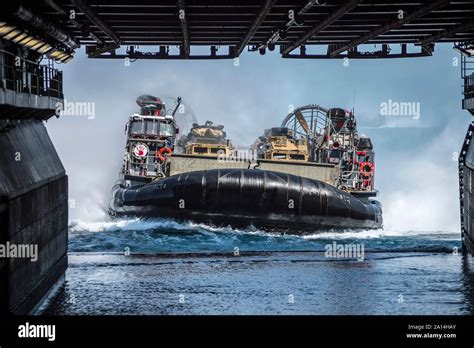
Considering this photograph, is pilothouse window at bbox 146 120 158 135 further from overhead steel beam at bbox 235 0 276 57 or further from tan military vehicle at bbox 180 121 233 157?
overhead steel beam at bbox 235 0 276 57

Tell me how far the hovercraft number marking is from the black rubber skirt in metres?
5.20

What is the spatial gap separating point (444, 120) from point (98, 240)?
81.3 meters

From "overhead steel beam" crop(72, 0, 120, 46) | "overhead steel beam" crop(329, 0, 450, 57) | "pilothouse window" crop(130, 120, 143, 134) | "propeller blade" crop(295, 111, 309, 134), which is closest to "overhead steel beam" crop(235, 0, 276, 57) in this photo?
"overhead steel beam" crop(329, 0, 450, 57)

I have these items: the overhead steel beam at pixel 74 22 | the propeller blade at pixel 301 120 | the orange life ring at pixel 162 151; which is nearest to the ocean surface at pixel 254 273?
the orange life ring at pixel 162 151

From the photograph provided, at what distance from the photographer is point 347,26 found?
22.0 meters

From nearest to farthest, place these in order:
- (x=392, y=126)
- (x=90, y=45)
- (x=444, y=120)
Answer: (x=90, y=45) < (x=444, y=120) < (x=392, y=126)

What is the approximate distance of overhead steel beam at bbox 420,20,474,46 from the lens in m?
20.7

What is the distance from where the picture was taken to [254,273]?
20.5 m

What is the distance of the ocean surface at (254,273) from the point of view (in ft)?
52.1

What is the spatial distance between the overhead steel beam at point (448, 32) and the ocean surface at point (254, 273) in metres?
5.30

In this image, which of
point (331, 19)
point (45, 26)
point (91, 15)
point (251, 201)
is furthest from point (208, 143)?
point (91, 15)

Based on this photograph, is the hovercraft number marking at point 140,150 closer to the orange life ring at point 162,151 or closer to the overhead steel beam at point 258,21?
the orange life ring at point 162,151
